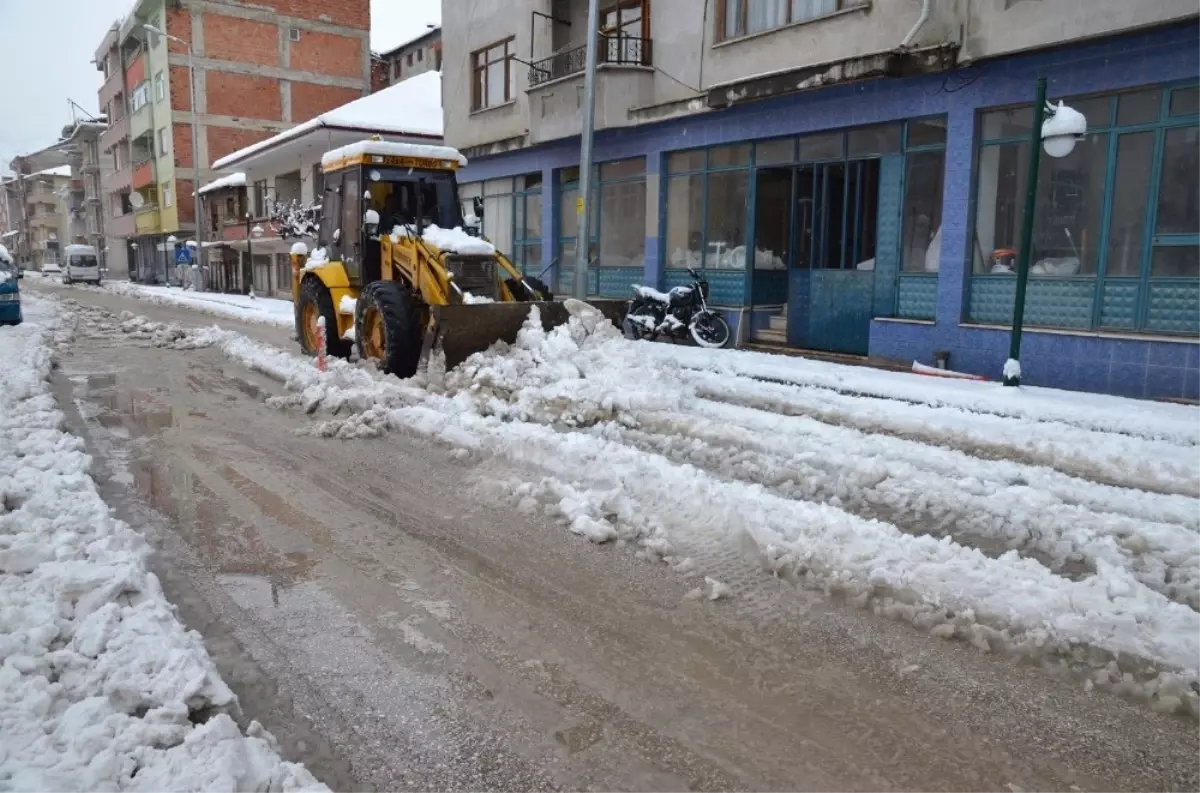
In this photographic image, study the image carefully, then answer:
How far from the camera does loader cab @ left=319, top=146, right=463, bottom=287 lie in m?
11.3

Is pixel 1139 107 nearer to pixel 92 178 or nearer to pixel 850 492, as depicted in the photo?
pixel 850 492

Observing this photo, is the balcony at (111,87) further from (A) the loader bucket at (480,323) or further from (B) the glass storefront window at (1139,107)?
(B) the glass storefront window at (1139,107)

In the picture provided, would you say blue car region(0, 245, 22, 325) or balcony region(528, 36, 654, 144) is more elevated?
balcony region(528, 36, 654, 144)

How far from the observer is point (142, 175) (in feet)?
169

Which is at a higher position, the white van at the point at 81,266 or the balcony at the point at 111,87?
the balcony at the point at 111,87

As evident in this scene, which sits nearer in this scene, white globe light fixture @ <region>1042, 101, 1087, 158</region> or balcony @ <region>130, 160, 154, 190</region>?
white globe light fixture @ <region>1042, 101, 1087, 158</region>

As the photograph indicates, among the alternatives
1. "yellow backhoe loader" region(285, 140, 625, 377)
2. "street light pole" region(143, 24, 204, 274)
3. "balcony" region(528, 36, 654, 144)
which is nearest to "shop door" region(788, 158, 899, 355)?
"balcony" region(528, 36, 654, 144)

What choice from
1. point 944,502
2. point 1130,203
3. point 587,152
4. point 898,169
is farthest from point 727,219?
A: point 944,502

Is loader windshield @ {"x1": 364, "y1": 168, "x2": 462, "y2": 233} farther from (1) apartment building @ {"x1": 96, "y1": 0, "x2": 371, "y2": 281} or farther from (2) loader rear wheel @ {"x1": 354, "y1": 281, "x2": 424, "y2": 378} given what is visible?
(1) apartment building @ {"x1": 96, "y1": 0, "x2": 371, "y2": 281}

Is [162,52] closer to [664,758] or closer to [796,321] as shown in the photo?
[796,321]

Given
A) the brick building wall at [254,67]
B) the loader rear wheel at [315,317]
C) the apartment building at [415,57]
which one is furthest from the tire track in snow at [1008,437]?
the brick building wall at [254,67]

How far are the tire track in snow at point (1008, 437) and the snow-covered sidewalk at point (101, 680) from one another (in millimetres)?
6225

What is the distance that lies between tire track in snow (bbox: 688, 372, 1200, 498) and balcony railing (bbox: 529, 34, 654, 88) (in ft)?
30.7

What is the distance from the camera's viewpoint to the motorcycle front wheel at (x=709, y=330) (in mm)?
15133
